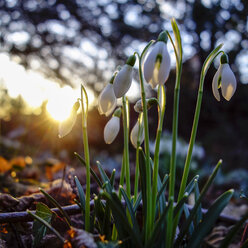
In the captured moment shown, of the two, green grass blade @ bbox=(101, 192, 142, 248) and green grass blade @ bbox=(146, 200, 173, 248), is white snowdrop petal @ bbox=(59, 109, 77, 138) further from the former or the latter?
green grass blade @ bbox=(146, 200, 173, 248)

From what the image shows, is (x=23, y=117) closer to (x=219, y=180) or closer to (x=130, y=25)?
(x=130, y=25)

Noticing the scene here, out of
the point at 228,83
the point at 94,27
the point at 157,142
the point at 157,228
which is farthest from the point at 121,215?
the point at 94,27

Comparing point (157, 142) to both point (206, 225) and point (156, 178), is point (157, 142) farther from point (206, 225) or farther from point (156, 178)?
point (206, 225)

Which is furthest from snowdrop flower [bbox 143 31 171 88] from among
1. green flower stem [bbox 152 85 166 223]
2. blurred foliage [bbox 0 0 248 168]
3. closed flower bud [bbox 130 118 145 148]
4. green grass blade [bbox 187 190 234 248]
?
blurred foliage [bbox 0 0 248 168]

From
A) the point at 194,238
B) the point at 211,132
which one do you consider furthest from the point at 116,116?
the point at 211,132

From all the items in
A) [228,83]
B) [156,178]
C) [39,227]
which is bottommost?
[39,227]

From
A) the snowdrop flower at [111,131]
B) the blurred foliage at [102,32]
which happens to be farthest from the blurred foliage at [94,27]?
the snowdrop flower at [111,131]

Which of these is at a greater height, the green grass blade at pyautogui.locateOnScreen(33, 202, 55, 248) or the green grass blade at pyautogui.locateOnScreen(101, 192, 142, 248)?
the green grass blade at pyautogui.locateOnScreen(101, 192, 142, 248)

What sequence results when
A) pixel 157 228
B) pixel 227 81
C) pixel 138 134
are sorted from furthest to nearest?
pixel 138 134 < pixel 227 81 < pixel 157 228

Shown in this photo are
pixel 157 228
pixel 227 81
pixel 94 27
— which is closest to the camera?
pixel 157 228
